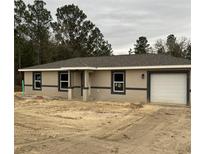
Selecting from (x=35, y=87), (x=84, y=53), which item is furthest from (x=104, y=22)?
(x=35, y=87)

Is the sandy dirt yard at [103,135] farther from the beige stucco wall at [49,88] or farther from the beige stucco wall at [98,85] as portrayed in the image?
the beige stucco wall at [49,88]

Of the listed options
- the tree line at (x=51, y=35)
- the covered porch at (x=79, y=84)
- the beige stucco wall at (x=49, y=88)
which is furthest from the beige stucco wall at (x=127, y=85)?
the tree line at (x=51, y=35)

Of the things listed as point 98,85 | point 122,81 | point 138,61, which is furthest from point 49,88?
point 138,61

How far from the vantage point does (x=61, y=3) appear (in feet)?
138

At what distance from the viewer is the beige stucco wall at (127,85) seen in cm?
1714

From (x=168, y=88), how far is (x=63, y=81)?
8.84 metres

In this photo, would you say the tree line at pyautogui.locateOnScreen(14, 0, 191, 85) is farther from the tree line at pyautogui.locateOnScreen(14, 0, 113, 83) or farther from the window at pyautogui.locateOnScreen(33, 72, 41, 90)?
the window at pyautogui.locateOnScreen(33, 72, 41, 90)

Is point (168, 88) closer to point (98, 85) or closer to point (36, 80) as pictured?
point (98, 85)

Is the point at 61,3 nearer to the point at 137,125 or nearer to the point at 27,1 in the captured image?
the point at 27,1

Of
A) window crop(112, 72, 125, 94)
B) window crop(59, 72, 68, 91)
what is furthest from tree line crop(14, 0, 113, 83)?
window crop(112, 72, 125, 94)

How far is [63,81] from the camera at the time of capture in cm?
2077

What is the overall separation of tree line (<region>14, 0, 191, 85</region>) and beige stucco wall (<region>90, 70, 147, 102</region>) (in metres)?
16.9

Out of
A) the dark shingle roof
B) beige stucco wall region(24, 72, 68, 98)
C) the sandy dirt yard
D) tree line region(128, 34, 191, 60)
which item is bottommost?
the sandy dirt yard

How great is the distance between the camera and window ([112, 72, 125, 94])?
18.1 m
